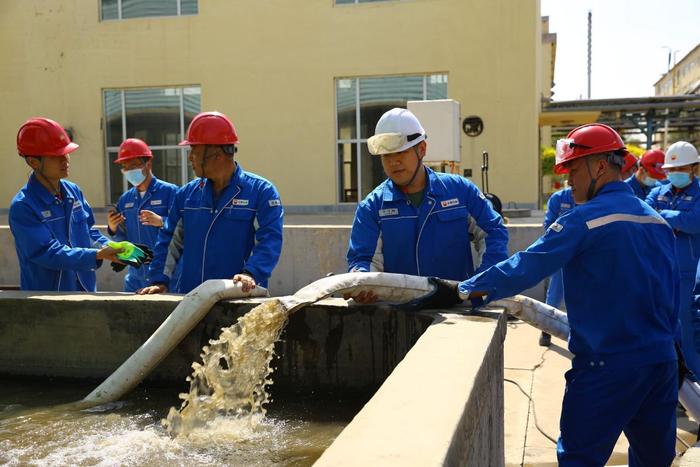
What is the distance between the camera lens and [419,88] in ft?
51.0

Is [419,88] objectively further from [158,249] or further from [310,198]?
[158,249]

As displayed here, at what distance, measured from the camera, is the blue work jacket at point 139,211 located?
5941 mm

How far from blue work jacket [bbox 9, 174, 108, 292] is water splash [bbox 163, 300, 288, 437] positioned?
133 cm

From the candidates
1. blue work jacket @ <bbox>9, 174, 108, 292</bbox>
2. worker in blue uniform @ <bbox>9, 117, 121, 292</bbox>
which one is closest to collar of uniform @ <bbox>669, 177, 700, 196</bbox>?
worker in blue uniform @ <bbox>9, 117, 121, 292</bbox>

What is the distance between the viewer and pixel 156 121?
55.3 feet

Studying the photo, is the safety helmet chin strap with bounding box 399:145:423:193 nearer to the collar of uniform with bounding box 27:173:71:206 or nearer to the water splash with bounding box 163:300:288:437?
the water splash with bounding box 163:300:288:437

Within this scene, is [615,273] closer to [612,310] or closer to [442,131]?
[612,310]

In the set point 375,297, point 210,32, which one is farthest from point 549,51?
point 375,297

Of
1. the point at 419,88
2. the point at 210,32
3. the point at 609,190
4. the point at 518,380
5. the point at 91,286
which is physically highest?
the point at 210,32

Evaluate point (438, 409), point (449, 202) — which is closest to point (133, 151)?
point (449, 202)

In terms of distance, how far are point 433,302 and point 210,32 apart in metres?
14.0

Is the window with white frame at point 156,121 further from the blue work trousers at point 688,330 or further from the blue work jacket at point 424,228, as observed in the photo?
the blue work jacket at point 424,228

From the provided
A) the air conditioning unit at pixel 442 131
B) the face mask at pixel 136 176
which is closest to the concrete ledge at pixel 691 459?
the face mask at pixel 136 176

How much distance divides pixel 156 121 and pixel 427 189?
46.2 feet
